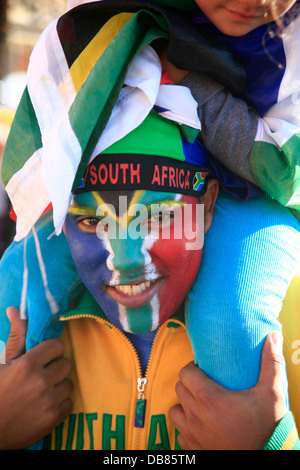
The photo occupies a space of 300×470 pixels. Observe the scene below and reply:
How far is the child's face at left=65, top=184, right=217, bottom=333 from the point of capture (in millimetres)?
993

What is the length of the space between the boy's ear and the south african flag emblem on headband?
1.6 inches

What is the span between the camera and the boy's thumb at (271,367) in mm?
967

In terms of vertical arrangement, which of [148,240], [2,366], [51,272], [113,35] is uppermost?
[113,35]

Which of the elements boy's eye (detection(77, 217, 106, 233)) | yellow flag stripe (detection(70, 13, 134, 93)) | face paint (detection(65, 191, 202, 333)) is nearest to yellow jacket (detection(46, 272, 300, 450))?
face paint (detection(65, 191, 202, 333))

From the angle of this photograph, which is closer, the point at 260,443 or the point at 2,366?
the point at 260,443

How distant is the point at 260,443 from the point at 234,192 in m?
0.51

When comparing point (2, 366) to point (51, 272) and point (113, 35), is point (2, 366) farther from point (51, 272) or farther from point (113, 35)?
point (113, 35)

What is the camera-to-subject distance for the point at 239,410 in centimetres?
95

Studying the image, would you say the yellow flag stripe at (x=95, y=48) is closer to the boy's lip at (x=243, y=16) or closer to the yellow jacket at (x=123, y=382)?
the boy's lip at (x=243, y=16)

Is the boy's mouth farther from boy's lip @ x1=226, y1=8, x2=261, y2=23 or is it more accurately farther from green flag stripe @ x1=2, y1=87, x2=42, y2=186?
boy's lip @ x1=226, y1=8, x2=261, y2=23

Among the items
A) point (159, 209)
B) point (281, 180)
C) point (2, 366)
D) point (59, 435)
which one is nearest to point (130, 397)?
point (59, 435)

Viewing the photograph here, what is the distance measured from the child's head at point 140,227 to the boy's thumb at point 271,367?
0.20 metres

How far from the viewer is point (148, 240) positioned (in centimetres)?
100

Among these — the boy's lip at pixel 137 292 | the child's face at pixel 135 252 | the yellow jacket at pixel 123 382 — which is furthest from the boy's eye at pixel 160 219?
the yellow jacket at pixel 123 382
